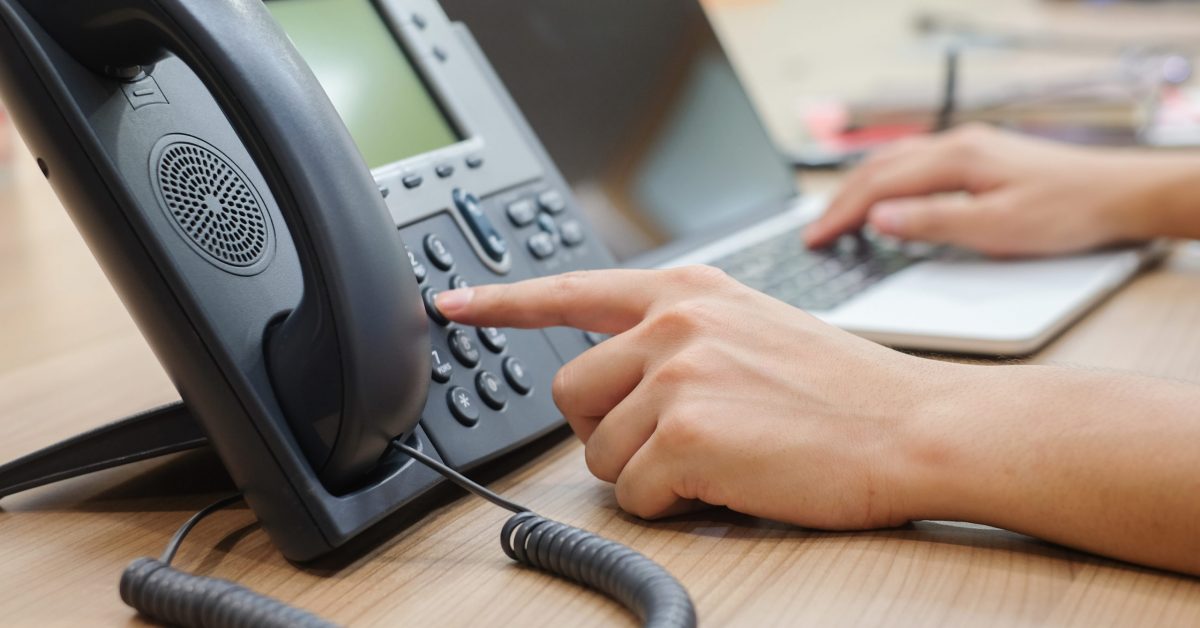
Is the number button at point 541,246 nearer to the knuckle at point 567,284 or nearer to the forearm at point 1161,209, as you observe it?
the knuckle at point 567,284

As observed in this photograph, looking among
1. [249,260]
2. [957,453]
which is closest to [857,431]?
[957,453]

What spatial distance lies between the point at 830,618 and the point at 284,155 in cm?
24

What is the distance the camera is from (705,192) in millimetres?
861

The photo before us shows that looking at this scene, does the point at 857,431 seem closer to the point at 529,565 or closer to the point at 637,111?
the point at 529,565

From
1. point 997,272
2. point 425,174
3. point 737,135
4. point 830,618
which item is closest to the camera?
point 830,618

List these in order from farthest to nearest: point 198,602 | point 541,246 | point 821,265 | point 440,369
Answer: point 821,265
point 541,246
point 440,369
point 198,602

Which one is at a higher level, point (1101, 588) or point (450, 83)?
point (450, 83)

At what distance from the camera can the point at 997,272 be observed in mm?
772

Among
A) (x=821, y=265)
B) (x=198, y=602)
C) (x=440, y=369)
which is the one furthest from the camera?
(x=821, y=265)

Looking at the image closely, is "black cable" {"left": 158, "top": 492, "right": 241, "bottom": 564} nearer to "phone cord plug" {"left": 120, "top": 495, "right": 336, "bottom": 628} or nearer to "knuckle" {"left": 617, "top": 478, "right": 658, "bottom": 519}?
"phone cord plug" {"left": 120, "top": 495, "right": 336, "bottom": 628}

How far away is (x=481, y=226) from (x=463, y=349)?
0.08 m

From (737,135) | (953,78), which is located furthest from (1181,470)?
(953,78)

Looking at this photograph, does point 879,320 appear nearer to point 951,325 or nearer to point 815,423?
point 951,325

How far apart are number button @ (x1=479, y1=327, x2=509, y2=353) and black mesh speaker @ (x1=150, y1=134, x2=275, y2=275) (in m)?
0.11
